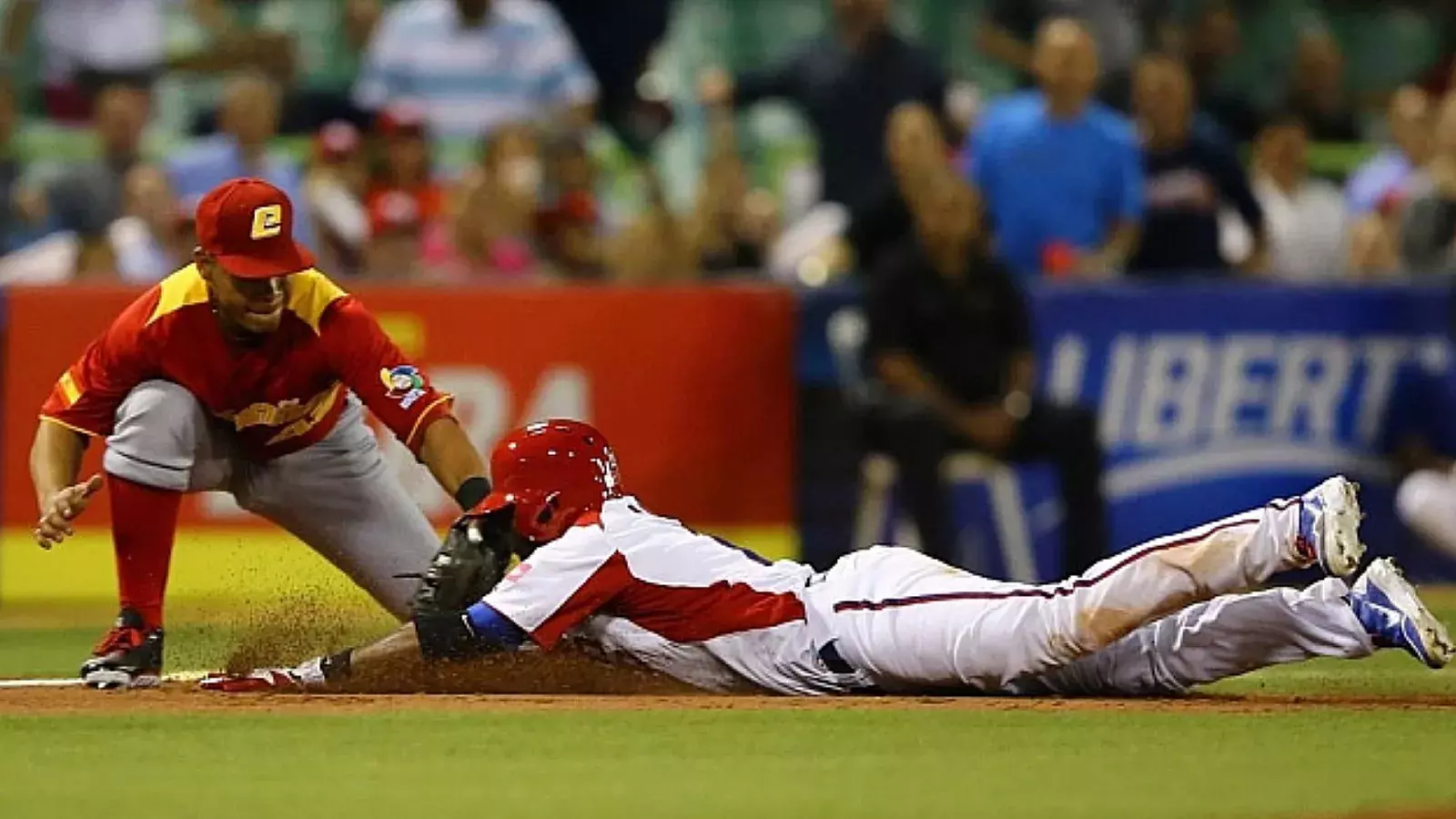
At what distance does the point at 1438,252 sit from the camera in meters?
14.4

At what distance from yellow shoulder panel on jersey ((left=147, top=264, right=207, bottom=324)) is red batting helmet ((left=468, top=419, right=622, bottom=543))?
1.39 m

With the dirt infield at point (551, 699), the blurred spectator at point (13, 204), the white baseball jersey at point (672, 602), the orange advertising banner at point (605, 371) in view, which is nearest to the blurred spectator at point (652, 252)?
the orange advertising banner at point (605, 371)

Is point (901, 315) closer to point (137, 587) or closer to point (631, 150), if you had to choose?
point (631, 150)

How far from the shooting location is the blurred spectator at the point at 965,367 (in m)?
12.9

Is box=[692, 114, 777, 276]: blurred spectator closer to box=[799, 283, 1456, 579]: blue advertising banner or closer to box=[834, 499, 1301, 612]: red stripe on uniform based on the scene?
box=[799, 283, 1456, 579]: blue advertising banner

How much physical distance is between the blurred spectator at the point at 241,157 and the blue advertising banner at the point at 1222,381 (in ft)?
9.33

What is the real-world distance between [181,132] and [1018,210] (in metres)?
5.08

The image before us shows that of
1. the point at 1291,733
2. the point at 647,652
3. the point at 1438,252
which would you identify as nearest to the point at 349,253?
the point at 1438,252

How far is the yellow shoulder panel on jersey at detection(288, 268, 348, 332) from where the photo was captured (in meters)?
8.60

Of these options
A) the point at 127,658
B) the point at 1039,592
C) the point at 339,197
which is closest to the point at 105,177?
the point at 339,197

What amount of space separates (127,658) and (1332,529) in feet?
12.2

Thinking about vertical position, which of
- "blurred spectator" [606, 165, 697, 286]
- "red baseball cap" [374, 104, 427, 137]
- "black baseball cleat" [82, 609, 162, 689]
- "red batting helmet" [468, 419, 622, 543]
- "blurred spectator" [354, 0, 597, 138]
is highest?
"blurred spectator" [354, 0, 597, 138]

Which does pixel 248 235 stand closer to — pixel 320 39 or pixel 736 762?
pixel 736 762

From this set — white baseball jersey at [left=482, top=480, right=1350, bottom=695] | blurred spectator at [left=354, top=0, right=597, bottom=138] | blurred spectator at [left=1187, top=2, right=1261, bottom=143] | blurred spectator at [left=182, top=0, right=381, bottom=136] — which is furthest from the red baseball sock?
blurred spectator at [left=1187, top=2, right=1261, bottom=143]
